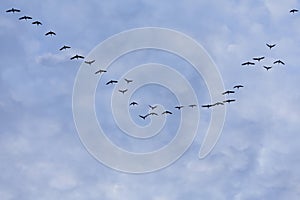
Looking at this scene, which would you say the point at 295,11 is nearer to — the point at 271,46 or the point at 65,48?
the point at 271,46

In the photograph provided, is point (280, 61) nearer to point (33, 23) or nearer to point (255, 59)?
point (255, 59)

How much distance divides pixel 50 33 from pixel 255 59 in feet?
198

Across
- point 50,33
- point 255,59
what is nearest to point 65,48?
point 50,33

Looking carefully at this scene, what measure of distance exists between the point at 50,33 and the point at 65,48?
660 centimetres

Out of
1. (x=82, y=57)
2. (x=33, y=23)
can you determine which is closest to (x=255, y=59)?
(x=82, y=57)

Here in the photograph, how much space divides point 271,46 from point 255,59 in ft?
21.9

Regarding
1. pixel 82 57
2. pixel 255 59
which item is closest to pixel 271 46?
pixel 255 59

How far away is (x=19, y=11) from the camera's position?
602 ft

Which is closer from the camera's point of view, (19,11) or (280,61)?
(19,11)

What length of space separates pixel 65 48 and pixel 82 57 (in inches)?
263

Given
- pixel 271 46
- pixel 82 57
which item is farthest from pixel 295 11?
pixel 82 57

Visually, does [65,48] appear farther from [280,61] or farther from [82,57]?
[280,61]

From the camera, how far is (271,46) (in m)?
193

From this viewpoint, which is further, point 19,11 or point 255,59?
point 255,59
